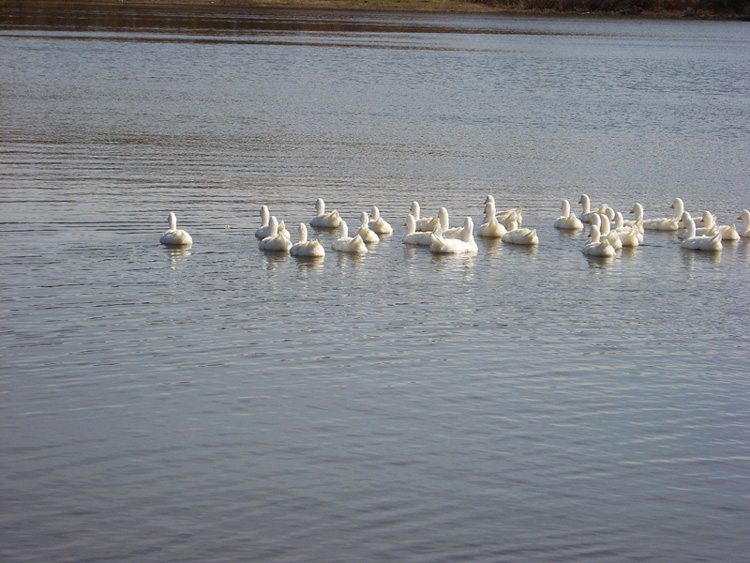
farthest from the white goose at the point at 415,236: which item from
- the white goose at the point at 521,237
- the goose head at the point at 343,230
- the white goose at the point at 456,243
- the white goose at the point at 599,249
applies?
the white goose at the point at 599,249

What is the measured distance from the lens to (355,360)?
47.3 ft

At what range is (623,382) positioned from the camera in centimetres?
1420

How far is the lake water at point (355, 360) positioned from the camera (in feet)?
33.2

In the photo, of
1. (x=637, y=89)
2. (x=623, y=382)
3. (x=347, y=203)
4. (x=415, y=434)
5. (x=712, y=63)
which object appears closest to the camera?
(x=415, y=434)

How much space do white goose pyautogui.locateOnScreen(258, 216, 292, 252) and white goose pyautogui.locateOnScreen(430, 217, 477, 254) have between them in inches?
110

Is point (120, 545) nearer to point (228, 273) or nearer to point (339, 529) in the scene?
point (339, 529)

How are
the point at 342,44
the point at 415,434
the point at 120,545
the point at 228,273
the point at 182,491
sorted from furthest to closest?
the point at 342,44 → the point at 228,273 → the point at 415,434 → the point at 182,491 → the point at 120,545

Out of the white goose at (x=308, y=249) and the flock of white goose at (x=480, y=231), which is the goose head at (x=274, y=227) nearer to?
the flock of white goose at (x=480, y=231)

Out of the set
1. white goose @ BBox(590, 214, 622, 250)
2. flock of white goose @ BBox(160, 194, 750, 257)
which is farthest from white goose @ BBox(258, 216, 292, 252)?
white goose @ BBox(590, 214, 622, 250)

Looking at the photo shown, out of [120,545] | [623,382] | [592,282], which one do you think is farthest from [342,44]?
[120,545]

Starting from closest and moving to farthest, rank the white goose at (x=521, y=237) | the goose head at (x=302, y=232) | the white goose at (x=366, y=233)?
1. the goose head at (x=302, y=232)
2. the white goose at (x=366, y=233)
3. the white goose at (x=521, y=237)

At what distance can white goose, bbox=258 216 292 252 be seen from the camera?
2011 centimetres

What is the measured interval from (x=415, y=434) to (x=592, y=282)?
8204 millimetres

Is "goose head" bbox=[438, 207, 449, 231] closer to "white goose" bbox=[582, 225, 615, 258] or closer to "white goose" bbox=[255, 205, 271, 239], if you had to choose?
"white goose" bbox=[582, 225, 615, 258]
